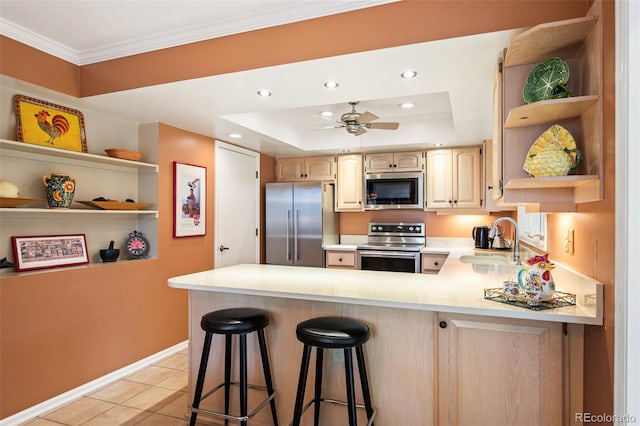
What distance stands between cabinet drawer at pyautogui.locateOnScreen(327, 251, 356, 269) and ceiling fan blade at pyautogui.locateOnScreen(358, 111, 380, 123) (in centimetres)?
204

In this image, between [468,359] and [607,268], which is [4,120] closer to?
[468,359]

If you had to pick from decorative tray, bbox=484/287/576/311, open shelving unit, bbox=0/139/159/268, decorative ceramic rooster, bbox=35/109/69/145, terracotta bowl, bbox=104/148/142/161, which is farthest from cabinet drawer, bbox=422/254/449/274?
decorative ceramic rooster, bbox=35/109/69/145

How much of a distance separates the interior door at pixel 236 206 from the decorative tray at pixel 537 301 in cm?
305

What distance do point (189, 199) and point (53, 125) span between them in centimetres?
129

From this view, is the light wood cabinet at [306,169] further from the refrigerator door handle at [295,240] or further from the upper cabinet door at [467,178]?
the upper cabinet door at [467,178]

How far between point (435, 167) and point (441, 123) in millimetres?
592

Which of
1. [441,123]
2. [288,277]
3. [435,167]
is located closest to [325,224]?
[435,167]

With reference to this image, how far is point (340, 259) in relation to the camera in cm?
486

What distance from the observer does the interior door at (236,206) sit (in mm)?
4148

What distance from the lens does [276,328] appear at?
2213mm

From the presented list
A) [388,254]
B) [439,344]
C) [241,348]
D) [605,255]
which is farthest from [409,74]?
[388,254]

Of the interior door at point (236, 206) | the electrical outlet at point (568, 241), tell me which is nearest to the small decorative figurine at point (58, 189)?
the interior door at point (236, 206)

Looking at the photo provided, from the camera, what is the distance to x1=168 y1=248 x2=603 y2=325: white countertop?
157 cm

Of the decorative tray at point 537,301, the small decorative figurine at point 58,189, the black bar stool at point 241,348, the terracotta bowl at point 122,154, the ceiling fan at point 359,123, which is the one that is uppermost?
the ceiling fan at point 359,123
